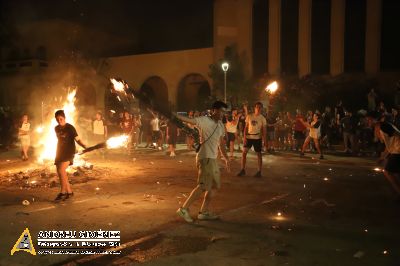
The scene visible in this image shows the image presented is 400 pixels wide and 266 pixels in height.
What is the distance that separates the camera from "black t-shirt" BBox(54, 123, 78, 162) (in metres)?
8.02

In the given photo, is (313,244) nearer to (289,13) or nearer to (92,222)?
(92,222)

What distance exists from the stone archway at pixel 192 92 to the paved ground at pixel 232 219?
66.5 ft

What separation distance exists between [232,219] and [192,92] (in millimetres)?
26288

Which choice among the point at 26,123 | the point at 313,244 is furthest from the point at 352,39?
the point at 313,244

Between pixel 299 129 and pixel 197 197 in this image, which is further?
pixel 299 129

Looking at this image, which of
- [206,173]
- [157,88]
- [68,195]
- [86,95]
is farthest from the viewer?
[86,95]

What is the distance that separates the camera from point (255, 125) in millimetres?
10531

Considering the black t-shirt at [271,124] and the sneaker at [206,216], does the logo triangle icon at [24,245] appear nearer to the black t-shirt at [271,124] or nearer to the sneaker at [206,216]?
the sneaker at [206,216]

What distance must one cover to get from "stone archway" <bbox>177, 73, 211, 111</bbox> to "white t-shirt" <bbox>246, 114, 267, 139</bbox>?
2048 cm

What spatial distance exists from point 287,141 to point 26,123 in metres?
10.5

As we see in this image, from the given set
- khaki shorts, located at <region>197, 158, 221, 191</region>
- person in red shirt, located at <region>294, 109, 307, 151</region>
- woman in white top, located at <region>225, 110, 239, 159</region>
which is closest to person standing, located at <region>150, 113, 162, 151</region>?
woman in white top, located at <region>225, 110, 239, 159</region>

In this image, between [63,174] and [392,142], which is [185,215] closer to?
[63,174]

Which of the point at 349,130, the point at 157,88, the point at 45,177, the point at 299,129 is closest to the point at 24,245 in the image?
the point at 45,177

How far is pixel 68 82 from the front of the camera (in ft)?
106
